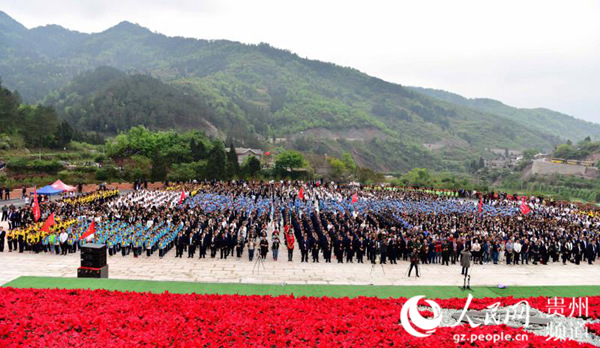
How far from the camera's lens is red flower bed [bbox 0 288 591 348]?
675 centimetres

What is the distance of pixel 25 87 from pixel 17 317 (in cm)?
18473

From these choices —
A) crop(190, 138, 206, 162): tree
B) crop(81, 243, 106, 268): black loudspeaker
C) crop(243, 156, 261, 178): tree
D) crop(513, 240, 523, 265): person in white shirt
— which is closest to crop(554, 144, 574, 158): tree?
crop(243, 156, 261, 178): tree

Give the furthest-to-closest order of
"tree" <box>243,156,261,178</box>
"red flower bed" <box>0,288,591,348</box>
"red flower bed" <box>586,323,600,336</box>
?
"tree" <box>243,156,261,178</box>
"red flower bed" <box>586,323,600,336</box>
"red flower bed" <box>0,288,591,348</box>

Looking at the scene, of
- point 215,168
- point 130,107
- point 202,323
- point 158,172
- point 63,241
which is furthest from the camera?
point 130,107

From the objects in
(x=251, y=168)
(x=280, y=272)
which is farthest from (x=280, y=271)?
(x=251, y=168)

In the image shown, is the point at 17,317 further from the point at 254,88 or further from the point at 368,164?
the point at 254,88

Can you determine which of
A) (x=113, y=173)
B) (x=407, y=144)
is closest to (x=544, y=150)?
(x=407, y=144)

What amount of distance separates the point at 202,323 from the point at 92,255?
6306 millimetres

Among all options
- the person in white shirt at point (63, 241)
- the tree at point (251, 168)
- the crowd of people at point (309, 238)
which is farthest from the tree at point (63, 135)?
the person in white shirt at point (63, 241)

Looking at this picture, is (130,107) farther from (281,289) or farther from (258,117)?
(281,289)

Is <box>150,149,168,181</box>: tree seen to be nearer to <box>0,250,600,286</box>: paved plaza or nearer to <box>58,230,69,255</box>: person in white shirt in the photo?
<box>58,230,69,255</box>: person in white shirt

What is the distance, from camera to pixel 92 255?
11859mm

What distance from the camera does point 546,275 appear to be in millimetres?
15242

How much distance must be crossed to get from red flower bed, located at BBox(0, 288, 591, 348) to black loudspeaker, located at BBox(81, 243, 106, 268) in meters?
2.60
